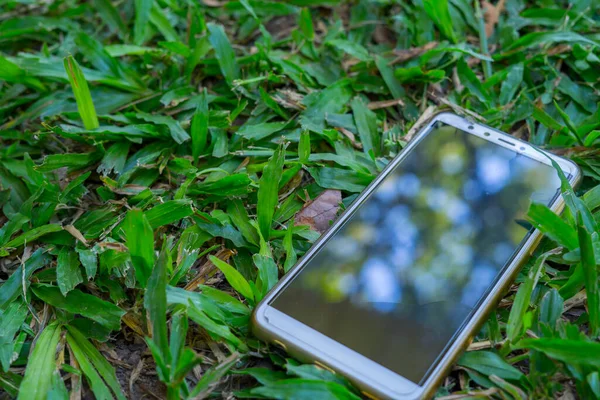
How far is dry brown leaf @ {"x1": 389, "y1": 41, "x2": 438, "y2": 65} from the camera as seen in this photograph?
1.48 m

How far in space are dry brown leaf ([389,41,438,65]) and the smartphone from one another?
0.26m

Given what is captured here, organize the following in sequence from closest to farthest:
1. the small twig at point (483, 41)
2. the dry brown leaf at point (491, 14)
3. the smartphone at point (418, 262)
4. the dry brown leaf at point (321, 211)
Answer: the smartphone at point (418, 262)
the dry brown leaf at point (321, 211)
the small twig at point (483, 41)
the dry brown leaf at point (491, 14)

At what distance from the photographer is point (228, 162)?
51.5 inches

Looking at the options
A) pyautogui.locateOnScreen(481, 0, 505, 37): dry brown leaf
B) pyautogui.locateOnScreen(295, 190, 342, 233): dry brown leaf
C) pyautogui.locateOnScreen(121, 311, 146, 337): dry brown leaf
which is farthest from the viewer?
pyautogui.locateOnScreen(481, 0, 505, 37): dry brown leaf

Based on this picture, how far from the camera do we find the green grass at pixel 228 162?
3.30 feet

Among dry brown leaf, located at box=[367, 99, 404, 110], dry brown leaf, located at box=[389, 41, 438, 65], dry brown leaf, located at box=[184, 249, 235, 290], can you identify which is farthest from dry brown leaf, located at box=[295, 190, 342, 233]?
dry brown leaf, located at box=[389, 41, 438, 65]

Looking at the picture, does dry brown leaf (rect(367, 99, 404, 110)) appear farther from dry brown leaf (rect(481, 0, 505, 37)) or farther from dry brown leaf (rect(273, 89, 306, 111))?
dry brown leaf (rect(481, 0, 505, 37))

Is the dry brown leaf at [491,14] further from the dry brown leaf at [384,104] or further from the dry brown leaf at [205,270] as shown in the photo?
the dry brown leaf at [205,270]

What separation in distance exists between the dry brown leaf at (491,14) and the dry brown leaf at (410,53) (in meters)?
0.17

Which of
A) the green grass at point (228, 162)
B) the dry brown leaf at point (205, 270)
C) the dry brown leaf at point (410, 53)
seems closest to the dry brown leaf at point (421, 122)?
the green grass at point (228, 162)

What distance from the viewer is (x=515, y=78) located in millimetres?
1412

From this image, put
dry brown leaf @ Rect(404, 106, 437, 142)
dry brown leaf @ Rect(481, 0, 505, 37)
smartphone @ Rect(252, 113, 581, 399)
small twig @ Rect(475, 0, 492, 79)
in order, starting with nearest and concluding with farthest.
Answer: smartphone @ Rect(252, 113, 581, 399) < dry brown leaf @ Rect(404, 106, 437, 142) < small twig @ Rect(475, 0, 492, 79) < dry brown leaf @ Rect(481, 0, 505, 37)

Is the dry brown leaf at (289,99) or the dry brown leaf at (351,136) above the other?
the dry brown leaf at (289,99)

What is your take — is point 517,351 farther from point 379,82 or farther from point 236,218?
point 379,82
